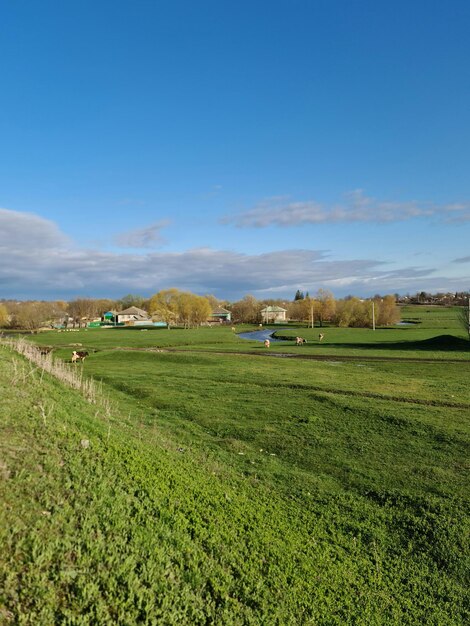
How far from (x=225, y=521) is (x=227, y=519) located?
108mm

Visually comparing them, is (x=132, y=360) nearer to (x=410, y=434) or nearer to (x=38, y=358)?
(x=38, y=358)

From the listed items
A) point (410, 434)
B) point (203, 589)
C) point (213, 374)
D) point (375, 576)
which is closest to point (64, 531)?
point (203, 589)

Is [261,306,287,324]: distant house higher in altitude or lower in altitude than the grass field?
higher

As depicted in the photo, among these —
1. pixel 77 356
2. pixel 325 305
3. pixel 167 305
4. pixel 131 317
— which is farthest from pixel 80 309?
pixel 77 356

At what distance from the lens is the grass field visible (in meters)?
4.70

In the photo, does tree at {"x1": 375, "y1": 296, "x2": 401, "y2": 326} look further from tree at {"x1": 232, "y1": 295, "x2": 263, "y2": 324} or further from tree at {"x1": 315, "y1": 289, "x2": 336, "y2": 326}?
tree at {"x1": 232, "y1": 295, "x2": 263, "y2": 324}

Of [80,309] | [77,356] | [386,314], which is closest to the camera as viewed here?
[77,356]

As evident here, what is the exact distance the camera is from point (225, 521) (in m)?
7.00

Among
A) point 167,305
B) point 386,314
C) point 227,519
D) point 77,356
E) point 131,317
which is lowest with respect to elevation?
point 227,519

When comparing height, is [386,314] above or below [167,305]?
below

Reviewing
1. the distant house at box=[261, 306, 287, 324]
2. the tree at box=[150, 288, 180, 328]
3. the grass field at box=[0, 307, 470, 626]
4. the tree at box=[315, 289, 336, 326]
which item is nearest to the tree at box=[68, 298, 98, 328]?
the tree at box=[150, 288, 180, 328]

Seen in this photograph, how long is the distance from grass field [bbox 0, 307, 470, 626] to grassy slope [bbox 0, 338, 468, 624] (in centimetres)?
2

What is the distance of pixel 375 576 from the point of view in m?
6.50

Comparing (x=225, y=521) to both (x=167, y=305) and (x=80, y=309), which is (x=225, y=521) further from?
(x=80, y=309)
